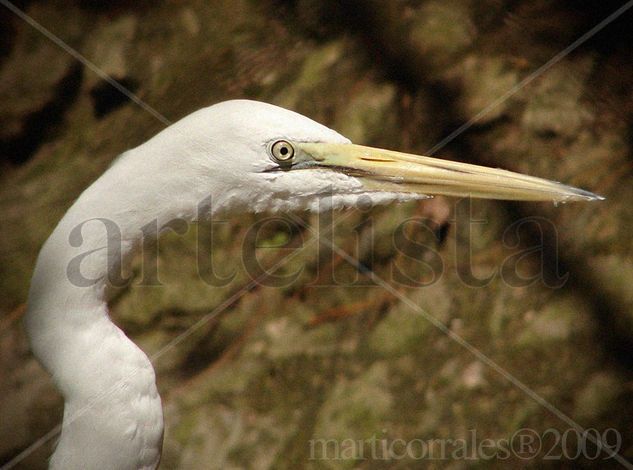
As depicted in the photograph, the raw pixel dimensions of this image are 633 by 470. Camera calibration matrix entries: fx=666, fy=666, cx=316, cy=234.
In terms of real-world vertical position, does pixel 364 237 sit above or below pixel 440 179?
below

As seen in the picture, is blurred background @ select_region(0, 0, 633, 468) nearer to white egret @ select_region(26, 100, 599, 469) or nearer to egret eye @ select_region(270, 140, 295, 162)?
white egret @ select_region(26, 100, 599, 469)

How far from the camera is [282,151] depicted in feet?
3.90

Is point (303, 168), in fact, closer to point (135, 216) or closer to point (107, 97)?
point (135, 216)

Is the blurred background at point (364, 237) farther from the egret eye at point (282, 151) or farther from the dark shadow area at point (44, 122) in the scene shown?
the egret eye at point (282, 151)

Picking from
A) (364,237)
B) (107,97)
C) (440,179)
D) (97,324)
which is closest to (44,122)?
(107,97)

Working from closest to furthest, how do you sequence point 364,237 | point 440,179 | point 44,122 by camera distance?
point 440,179 → point 364,237 → point 44,122

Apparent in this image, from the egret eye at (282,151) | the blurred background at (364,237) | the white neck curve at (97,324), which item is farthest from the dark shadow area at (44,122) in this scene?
the egret eye at (282,151)

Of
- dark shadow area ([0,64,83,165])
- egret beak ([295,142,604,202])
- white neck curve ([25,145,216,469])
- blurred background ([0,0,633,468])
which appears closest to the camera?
white neck curve ([25,145,216,469])

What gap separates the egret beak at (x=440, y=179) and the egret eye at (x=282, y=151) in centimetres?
11

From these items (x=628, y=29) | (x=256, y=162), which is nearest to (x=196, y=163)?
(x=256, y=162)

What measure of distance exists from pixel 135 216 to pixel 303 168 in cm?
31

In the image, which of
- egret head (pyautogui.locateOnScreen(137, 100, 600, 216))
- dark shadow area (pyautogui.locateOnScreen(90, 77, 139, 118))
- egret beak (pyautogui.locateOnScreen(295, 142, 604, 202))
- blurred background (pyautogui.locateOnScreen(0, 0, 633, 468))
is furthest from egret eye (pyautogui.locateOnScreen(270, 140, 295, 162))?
dark shadow area (pyautogui.locateOnScreen(90, 77, 139, 118))

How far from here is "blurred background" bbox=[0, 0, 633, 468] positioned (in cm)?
222

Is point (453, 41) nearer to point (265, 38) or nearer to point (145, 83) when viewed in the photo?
point (265, 38)
